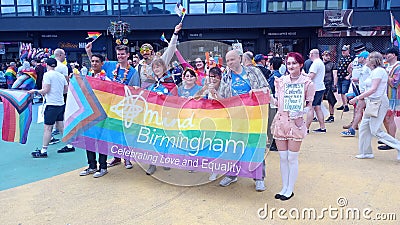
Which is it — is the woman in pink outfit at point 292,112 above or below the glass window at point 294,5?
below

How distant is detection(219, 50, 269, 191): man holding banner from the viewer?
13.0 feet

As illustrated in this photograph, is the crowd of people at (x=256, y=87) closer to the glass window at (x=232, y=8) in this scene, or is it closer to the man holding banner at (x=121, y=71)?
the man holding banner at (x=121, y=71)

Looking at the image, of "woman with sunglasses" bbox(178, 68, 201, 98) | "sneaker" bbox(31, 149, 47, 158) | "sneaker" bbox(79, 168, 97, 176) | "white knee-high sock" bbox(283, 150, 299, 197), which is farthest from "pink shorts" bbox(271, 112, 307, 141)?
"sneaker" bbox(31, 149, 47, 158)

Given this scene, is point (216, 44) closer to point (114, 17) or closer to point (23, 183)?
point (23, 183)

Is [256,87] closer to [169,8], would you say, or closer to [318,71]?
[318,71]

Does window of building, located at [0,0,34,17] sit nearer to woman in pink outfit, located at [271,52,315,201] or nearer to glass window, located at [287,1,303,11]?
glass window, located at [287,1,303,11]

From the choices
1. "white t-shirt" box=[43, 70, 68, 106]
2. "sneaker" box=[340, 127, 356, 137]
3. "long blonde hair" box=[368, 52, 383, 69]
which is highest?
"long blonde hair" box=[368, 52, 383, 69]

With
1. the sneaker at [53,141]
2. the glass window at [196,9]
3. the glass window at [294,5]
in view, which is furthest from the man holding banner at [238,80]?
the glass window at [294,5]

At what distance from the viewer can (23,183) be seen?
4418 millimetres

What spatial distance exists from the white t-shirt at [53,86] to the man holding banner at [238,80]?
3.06 m

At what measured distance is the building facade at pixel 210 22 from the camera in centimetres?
1748

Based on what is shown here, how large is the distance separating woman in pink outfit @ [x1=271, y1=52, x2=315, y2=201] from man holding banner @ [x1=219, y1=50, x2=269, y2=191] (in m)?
0.34

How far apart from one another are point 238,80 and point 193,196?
57.4 inches

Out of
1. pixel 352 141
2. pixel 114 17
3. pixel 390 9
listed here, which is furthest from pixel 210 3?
pixel 352 141
